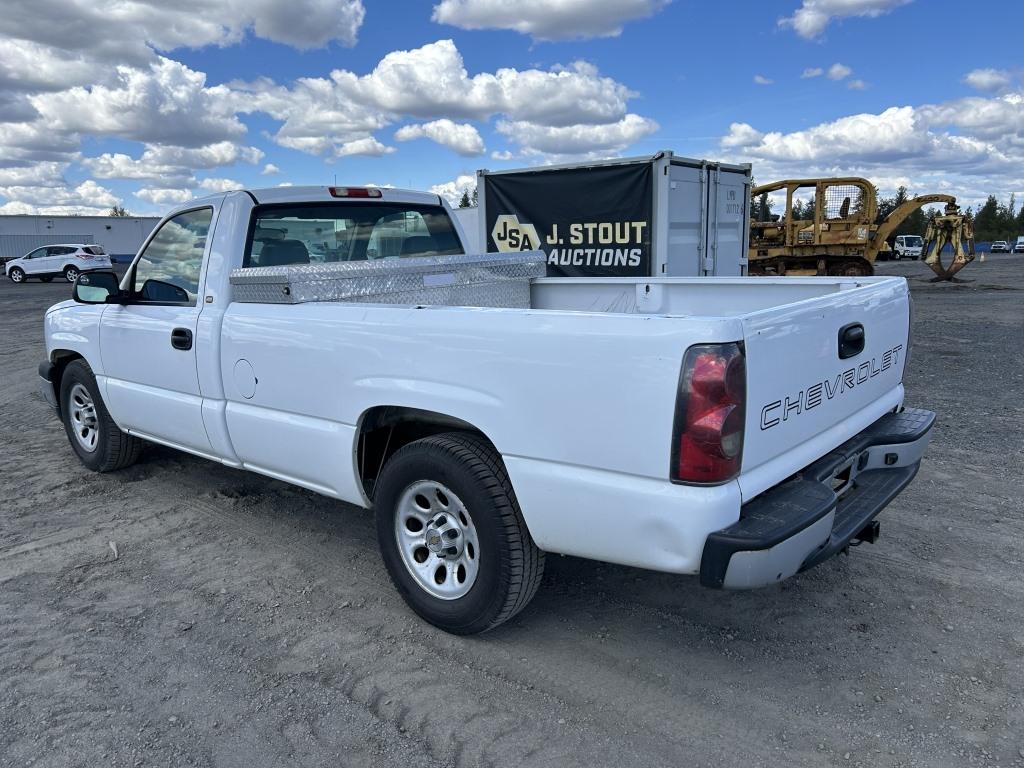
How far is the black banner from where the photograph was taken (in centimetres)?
1180

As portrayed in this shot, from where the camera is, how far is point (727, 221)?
12773 mm

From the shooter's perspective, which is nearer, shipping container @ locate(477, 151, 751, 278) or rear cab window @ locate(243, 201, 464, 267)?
rear cab window @ locate(243, 201, 464, 267)

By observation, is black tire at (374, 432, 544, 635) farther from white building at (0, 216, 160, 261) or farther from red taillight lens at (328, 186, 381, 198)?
white building at (0, 216, 160, 261)

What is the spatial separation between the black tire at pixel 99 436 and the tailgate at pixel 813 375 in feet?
14.9

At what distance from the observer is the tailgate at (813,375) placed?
249 centimetres

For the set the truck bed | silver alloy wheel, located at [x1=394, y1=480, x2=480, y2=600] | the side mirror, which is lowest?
silver alloy wheel, located at [x1=394, y1=480, x2=480, y2=600]

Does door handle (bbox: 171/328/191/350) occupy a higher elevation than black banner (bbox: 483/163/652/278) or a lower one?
lower

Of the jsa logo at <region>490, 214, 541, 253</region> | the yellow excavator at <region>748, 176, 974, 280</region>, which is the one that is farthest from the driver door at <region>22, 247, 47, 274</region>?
the yellow excavator at <region>748, 176, 974, 280</region>

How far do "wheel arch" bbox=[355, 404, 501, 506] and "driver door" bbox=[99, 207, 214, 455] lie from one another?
47.1 inches

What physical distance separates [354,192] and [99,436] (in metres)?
2.62

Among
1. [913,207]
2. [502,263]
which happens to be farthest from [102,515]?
[913,207]

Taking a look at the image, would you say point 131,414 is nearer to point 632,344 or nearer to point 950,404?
point 632,344

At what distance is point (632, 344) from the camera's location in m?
2.43

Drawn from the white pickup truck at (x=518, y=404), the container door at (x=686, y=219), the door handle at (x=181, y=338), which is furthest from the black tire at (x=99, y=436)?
the container door at (x=686, y=219)
